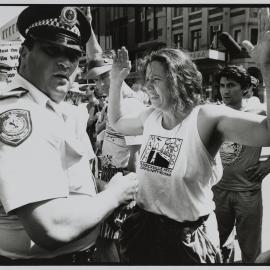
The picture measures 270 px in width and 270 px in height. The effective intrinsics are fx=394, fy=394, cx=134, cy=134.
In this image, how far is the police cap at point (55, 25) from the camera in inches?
62.3

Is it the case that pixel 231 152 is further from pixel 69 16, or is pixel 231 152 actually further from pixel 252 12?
A: pixel 69 16

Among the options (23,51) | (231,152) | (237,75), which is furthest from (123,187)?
(237,75)

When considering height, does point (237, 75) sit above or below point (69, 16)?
below

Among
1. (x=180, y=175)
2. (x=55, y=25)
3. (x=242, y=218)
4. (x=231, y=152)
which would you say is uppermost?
(x=55, y=25)

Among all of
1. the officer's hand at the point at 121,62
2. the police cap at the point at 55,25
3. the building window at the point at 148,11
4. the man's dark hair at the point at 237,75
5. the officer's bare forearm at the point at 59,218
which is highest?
the building window at the point at 148,11

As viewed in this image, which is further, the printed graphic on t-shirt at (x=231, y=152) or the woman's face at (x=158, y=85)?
the printed graphic on t-shirt at (x=231, y=152)

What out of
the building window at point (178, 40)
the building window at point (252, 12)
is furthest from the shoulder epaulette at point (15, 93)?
the building window at point (252, 12)

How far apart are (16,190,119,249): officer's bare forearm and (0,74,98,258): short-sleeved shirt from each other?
30 mm

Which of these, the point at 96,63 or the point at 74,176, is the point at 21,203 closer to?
the point at 74,176

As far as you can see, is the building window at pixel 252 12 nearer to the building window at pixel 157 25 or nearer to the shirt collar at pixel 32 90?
the building window at pixel 157 25

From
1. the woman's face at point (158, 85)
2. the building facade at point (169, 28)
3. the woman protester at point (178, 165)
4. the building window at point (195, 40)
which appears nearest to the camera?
the woman protester at point (178, 165)

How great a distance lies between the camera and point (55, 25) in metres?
1.61

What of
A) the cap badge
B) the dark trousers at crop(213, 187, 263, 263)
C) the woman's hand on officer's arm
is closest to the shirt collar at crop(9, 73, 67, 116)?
the cap badge

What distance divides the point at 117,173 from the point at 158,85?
1.67 feet
